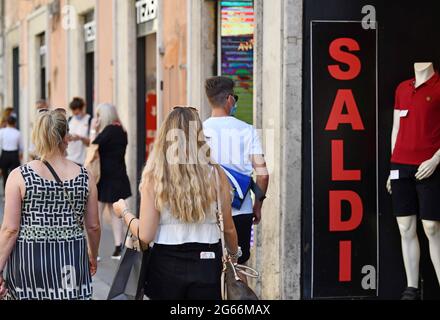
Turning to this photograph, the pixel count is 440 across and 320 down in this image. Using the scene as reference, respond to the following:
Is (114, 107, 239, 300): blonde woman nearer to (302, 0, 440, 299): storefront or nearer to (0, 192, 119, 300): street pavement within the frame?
(302, 0, 440, 299): storefront

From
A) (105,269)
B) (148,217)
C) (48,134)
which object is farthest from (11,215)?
(105,269)

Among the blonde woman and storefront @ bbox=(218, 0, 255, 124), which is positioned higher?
storefront @ bbox=(218, 0, 255, 124)

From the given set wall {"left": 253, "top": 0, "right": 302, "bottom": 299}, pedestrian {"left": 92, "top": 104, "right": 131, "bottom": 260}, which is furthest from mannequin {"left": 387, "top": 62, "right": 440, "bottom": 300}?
pedestrian {"left": 92, "top": 104, "right": 131, "bottom": 260}

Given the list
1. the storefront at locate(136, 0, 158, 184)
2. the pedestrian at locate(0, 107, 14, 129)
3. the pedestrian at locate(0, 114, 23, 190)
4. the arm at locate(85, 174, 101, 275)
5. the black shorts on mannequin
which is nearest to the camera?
the arm at locate(85, 174, 101, 275)

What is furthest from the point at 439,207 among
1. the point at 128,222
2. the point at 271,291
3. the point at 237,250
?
the point at 128,222

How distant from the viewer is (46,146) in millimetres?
5402

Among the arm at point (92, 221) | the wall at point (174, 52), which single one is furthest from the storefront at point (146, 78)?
the arm at point (92, 221)

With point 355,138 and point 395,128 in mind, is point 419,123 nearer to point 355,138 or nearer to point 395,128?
point 395,128

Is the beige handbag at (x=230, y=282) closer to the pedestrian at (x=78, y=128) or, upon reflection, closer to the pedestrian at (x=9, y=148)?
the pedestrian at (x=78, y=128)

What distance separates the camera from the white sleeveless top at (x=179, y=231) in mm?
5008

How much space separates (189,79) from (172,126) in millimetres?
6011

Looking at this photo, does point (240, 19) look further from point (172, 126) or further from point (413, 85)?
point (172, 126)

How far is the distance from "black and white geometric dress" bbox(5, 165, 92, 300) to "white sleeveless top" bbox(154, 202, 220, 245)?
2.07ft

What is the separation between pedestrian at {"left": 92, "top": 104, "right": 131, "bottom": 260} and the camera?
10953mm
